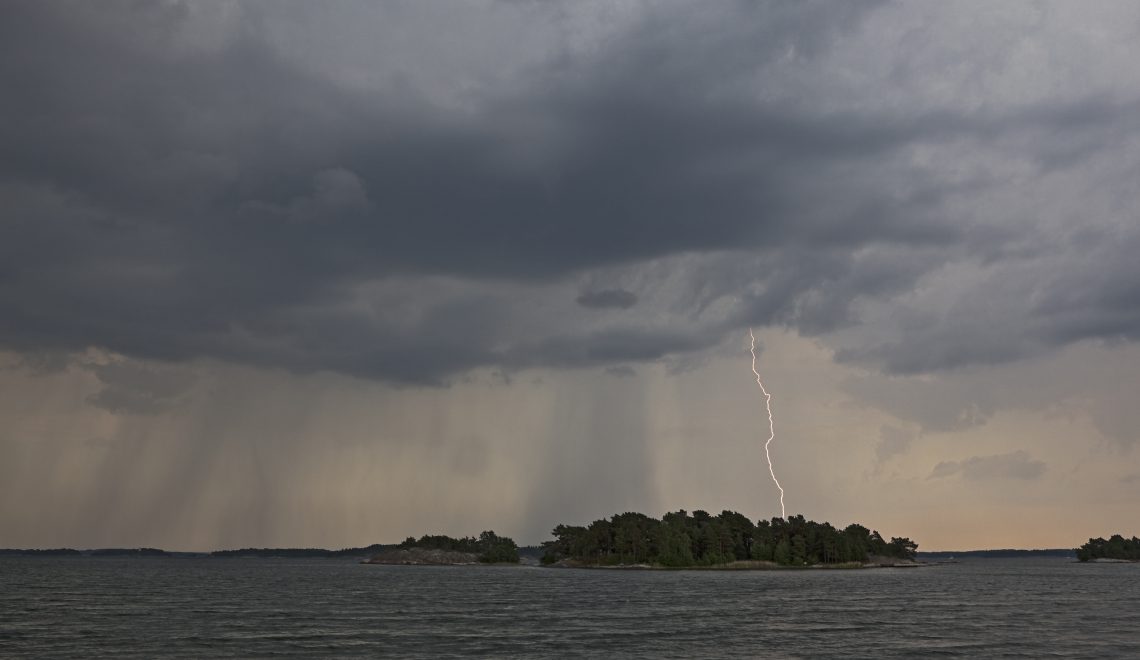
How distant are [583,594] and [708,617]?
5931 cm

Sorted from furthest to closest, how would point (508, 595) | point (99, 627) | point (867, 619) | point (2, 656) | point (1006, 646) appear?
point (508, 595)
point (867, 619)
point (99, 627)
point (1006, 646)
point (2, 656)

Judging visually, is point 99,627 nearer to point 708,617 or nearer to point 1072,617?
point 708,617

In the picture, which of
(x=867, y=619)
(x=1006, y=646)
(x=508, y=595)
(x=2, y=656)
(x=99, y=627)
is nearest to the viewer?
(x=2, y=656)

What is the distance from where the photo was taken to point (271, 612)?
121 metres

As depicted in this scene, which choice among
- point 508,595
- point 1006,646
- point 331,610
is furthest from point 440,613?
point 1006,646

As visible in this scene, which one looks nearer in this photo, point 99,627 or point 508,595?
point 99,627

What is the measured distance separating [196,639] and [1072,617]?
10870cm

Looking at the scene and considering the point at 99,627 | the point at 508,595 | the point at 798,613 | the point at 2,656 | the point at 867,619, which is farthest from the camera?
the point at 508,595

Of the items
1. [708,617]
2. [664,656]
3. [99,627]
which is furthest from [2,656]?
[708,617]

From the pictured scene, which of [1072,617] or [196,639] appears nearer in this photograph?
[196,639]

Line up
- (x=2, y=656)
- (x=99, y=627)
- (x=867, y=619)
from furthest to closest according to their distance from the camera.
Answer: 1. (x=867, y=619)
2. (x=99, y=627)
3. (x=2, y=656)

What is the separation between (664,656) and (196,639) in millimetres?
46757

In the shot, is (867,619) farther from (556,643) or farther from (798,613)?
(556,643)

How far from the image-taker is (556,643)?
3255 inches
